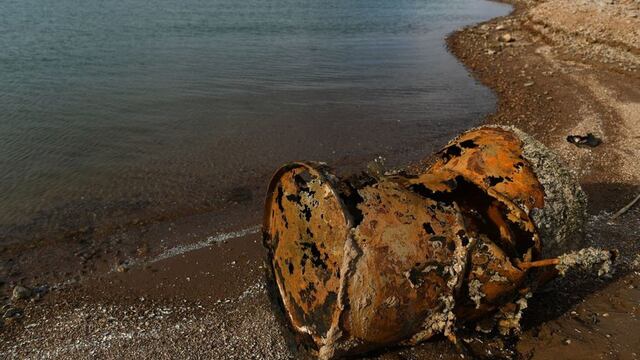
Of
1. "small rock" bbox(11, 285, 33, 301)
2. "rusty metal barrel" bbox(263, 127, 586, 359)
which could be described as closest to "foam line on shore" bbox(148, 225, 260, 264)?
"small rock" bbox(11, 285, 33, 301)

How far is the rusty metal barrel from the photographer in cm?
337

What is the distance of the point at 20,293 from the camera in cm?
520

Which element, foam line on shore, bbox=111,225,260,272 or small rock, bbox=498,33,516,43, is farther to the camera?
small rock, bbox=498,33,516,43

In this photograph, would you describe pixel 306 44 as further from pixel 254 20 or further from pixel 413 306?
pixel 413 306

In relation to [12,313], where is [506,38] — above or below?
above

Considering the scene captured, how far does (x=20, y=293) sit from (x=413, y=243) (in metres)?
4.60

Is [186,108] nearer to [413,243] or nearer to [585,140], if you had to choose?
[585,140]

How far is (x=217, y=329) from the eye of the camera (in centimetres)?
460

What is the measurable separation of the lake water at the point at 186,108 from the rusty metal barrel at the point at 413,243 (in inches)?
141

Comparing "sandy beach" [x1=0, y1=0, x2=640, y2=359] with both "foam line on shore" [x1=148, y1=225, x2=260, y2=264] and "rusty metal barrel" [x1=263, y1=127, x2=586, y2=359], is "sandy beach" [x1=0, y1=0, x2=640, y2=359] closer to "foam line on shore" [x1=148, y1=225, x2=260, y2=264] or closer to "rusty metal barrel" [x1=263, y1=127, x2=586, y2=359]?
"foam line on shore" [x1=148, y1=225, x2=260, y2=264]

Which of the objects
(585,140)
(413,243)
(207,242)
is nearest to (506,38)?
(585,140)

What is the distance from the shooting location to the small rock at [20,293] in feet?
17.0

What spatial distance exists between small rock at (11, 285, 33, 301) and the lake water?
4.35 feet

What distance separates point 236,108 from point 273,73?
3.39 m
